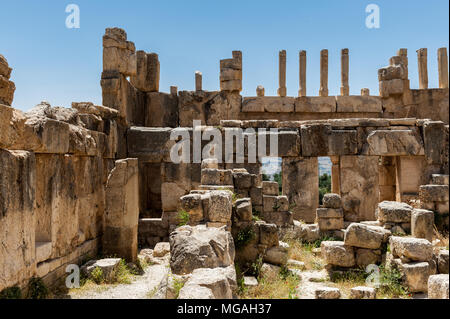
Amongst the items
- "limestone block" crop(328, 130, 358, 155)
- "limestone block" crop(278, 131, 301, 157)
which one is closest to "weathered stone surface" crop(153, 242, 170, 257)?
"limestone block" crop(278, 131, 301, 157)

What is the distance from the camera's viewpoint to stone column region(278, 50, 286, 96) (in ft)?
52.5

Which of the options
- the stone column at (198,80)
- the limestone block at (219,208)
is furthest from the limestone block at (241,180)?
the stone column at (198,80)

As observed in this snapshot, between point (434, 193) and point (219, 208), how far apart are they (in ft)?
20.8

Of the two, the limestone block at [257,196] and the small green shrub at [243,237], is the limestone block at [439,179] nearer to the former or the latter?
the limestone block at [257,196]

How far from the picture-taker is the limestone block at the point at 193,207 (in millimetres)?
6590

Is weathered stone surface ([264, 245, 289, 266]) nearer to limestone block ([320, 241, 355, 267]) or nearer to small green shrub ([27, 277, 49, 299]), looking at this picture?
limestone block ([320, 241, 355, 267])

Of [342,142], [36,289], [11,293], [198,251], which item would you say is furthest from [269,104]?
[11,293]

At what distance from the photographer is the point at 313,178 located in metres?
11.0

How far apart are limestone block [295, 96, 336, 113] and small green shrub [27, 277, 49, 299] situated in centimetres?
1141

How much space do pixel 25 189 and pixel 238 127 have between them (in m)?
7.01

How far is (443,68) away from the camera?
1625cm
